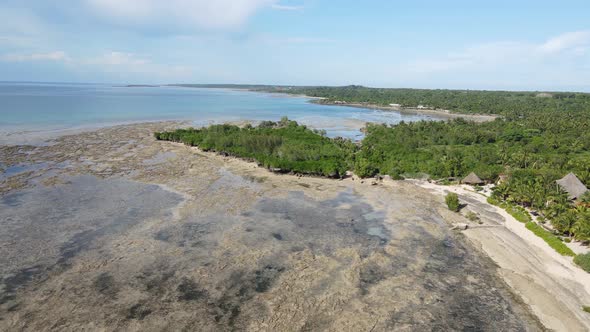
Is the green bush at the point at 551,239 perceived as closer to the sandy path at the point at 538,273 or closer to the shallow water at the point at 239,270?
the sandy path at the point at 538,273

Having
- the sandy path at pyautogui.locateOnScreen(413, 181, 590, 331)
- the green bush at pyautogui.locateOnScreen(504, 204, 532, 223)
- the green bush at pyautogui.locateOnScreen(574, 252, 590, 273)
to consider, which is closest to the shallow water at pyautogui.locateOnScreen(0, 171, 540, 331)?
the sandy path at pyautogui.locateOnScreen(413, 181, 590, 331)

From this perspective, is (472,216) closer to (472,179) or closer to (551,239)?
(551,239)

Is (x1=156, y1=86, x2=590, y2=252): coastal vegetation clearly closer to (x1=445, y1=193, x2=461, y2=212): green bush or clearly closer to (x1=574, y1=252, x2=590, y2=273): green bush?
(x1=574, y1=252, x2=590, y2=273): green bush

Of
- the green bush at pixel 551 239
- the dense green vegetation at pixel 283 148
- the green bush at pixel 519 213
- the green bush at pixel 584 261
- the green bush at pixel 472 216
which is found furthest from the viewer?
the dense green vegetation at pixel 283 148

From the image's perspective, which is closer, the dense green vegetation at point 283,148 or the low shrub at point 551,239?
the low shrub at point 551,239

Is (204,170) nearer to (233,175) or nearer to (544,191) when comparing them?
(233,175)

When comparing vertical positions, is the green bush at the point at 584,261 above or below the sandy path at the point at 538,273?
above

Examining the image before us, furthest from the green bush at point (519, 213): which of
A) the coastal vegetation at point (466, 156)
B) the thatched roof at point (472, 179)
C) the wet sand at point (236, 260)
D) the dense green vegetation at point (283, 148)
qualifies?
the dense green vegetation at point (283, 148)

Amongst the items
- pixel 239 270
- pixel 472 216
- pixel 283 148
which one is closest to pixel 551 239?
pixel 472 216
